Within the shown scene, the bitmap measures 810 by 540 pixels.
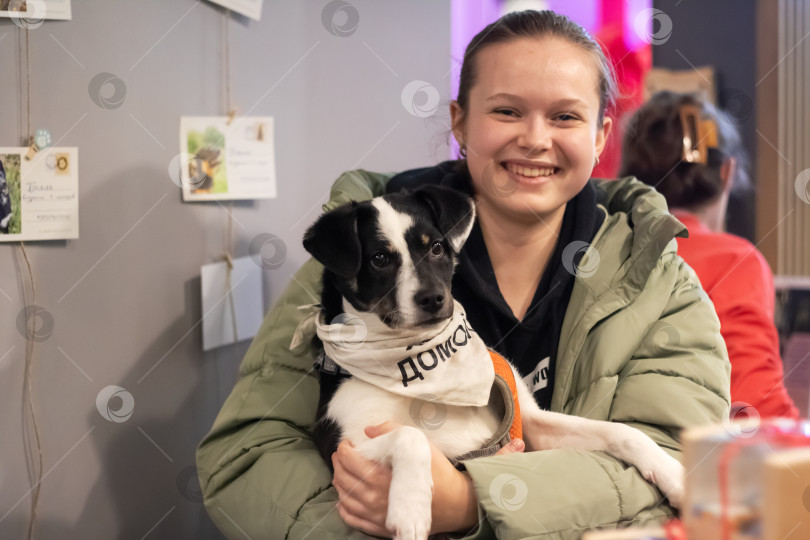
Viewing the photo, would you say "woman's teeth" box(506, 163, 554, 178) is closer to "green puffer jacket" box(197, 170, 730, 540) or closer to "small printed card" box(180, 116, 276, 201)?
"green puffer jacket" box(197, 170, 730, 540)

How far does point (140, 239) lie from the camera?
1.49m

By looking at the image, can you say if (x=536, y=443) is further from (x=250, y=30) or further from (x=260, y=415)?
(x=250, y=30)

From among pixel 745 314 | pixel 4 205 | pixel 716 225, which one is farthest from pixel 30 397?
pixel 716 225

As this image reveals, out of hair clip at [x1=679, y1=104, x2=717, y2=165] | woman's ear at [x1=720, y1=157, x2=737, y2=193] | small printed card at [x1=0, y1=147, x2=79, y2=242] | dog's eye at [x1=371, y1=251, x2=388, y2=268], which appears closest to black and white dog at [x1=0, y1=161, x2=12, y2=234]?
small printed card at [x1=0, y1=147, x2=79, y2=242]

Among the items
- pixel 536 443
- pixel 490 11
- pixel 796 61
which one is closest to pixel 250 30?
pixel 536 443

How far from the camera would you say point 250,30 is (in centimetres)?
174

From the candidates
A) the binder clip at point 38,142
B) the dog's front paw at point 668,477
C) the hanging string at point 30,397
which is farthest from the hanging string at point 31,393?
the dog's front paw at point 668,477

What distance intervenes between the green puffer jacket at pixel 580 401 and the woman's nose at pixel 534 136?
0.23 m

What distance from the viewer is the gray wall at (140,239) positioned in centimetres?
129

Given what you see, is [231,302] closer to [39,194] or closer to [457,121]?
[39,194]

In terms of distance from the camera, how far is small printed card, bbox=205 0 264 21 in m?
1.66

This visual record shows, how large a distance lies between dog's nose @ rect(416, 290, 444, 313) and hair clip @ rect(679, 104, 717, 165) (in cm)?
124

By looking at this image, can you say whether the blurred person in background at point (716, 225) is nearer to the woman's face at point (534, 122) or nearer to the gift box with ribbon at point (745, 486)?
the woman's face at point (534, 122)

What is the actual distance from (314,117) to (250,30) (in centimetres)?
29
